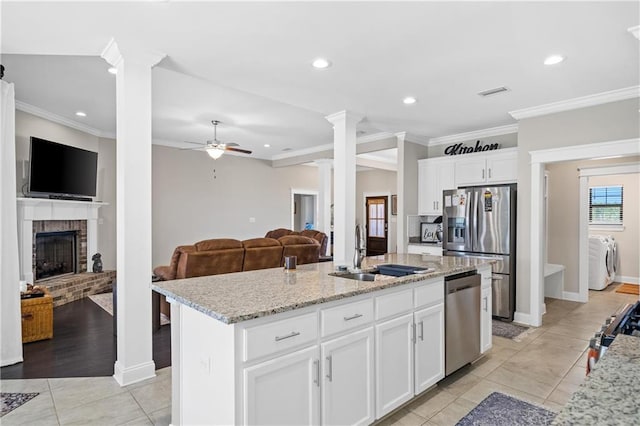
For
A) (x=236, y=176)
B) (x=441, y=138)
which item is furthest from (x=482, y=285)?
(x=236, y=176)

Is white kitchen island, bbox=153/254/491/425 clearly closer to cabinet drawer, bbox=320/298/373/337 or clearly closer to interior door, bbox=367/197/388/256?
cabinet drawer, bbox=320/298/373/337

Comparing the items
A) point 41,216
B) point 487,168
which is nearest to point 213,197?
point 41,216

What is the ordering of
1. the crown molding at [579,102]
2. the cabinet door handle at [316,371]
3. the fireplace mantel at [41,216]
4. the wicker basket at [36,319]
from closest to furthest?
the cabinet door handle at [316,371] → the wicker basket at [36,319] → the crown molding at [579,102] → the fireplace mantel at [41,216]

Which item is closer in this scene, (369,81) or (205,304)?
(205,304)

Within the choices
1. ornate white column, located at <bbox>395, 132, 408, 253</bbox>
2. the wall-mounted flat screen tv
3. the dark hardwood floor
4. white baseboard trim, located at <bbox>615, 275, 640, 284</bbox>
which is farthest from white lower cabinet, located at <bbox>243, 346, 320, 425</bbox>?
white baseboard trim, located at <bbox>615, 275, 640, 284</bbox>

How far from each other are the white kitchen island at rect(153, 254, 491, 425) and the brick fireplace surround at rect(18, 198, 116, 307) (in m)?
3.91

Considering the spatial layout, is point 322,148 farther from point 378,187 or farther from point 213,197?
point 378,187

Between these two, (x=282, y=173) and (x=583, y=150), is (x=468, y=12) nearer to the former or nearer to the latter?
(x=583, y=150)

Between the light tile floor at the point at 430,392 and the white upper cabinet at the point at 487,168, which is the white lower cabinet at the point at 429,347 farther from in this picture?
the white upper cabinet at the point at 487,168

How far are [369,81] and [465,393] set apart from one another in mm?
2869

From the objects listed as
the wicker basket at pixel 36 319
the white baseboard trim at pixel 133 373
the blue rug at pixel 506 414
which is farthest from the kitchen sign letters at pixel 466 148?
the wicker basket at pixel 36 319

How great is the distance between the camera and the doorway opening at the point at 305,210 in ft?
34.2

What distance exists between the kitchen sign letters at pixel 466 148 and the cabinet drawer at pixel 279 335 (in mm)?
4624

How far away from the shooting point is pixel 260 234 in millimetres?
8984
